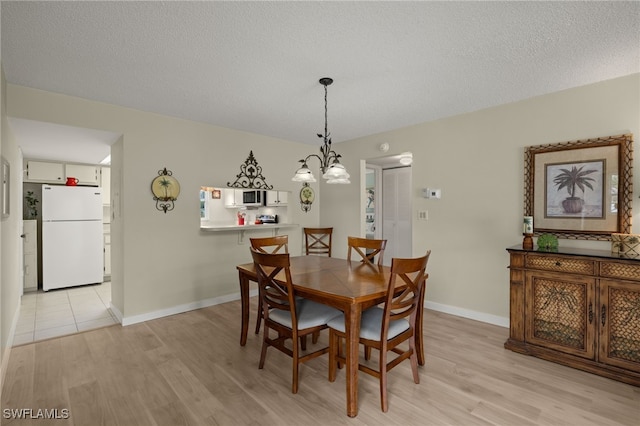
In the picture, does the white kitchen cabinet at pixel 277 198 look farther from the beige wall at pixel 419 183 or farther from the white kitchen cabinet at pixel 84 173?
the white kitchen cabinet at pixel 84 173

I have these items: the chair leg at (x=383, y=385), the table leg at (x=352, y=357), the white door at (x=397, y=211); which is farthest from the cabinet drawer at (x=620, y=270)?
the white door at (x=397, y=211)

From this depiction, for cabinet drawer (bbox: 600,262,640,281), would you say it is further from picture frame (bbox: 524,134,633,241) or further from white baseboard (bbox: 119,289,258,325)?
white baseboard (bbox: 119,289,258,325)

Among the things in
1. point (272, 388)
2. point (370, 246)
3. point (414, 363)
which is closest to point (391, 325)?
point (414, 363)

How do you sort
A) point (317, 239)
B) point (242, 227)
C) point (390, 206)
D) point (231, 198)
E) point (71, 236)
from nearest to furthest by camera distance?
point (242, 227) → point (317, 239) → point (71, 236) → point (231, 198) → point (390, 206)

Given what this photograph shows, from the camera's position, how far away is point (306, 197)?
5.09 metres

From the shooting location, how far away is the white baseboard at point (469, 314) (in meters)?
3.28

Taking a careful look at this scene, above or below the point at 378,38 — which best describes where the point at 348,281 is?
below

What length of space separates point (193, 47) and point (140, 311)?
9.36ft

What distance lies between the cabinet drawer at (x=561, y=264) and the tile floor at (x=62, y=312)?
4288mm

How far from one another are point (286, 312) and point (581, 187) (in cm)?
282

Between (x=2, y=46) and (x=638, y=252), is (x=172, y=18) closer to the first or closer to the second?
(x=2, y=46)

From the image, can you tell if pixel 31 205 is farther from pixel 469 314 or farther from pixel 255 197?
pixel 469 314

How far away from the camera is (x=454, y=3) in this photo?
164 centimetres

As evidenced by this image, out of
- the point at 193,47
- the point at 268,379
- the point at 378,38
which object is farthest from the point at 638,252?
the point at 193,47
